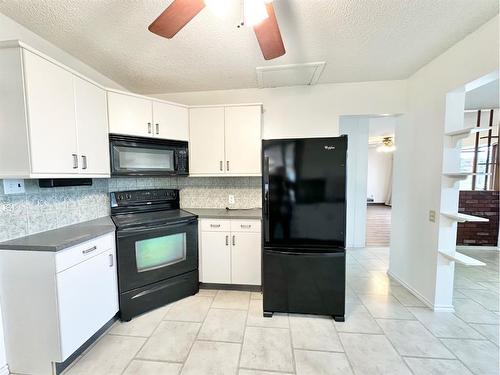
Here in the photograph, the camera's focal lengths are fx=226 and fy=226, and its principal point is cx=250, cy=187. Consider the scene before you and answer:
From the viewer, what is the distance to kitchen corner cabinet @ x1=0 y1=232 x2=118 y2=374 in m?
1.51

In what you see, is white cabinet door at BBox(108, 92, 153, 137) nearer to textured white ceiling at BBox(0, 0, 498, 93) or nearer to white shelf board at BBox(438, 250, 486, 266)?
textured white ceiling at BBox(0, 0, 498, 93)

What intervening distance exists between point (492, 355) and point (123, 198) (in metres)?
3.56

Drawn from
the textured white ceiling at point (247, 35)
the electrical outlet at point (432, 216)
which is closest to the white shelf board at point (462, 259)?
the electrical outlet at point (432, 216)

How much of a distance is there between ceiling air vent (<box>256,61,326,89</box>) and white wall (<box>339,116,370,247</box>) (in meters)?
1.68

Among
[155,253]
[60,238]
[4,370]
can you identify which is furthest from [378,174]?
[4,370]

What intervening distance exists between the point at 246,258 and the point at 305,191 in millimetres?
1083

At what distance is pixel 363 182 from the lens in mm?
4133

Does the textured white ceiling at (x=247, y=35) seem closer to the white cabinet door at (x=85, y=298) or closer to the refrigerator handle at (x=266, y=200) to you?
the refrigerator handle at (x=266, y=200)

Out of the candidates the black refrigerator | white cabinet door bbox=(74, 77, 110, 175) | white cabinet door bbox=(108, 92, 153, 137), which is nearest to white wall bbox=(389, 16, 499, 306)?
the black refrigerator

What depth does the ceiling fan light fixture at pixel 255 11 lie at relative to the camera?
116 centimetres

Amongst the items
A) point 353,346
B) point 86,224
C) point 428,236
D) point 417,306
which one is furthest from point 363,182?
point 86,224

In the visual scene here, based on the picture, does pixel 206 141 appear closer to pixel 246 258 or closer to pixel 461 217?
pixel 246 258

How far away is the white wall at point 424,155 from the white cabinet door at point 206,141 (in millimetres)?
2225

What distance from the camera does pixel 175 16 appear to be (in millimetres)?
1292
